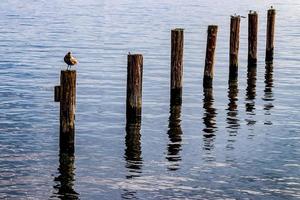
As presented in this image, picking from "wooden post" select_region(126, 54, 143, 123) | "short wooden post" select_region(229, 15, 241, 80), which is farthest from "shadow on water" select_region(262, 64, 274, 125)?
"wooden post" select_region(126, 54, 143, 123)

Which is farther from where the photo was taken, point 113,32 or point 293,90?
point 113,32

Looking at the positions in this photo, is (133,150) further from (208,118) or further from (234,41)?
(234,41)

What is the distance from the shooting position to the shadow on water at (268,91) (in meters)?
23.6

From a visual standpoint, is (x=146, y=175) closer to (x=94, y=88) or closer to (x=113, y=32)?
(x=94, y=88)

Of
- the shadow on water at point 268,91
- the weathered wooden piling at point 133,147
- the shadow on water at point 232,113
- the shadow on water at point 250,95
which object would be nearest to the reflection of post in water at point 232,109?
the shadow on water at point 232,113

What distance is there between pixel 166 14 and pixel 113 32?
82.0ft

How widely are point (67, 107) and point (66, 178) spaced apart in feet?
6.03

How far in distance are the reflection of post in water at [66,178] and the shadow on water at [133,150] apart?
1.29 meters

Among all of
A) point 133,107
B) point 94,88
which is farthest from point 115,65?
point 133,107

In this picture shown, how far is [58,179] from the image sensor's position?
15023mm

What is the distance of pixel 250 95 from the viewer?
85.4 ft

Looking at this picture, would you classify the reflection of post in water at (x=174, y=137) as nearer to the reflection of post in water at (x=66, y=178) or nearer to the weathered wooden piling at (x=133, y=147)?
the weathered wooden piling at (x=133, y=147)

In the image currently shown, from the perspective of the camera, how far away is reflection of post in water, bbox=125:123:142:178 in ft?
52.4

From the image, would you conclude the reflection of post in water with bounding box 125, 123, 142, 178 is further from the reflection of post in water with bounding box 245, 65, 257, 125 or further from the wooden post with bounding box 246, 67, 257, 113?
the wooden post with bounding box 246, 67, 257, 113
